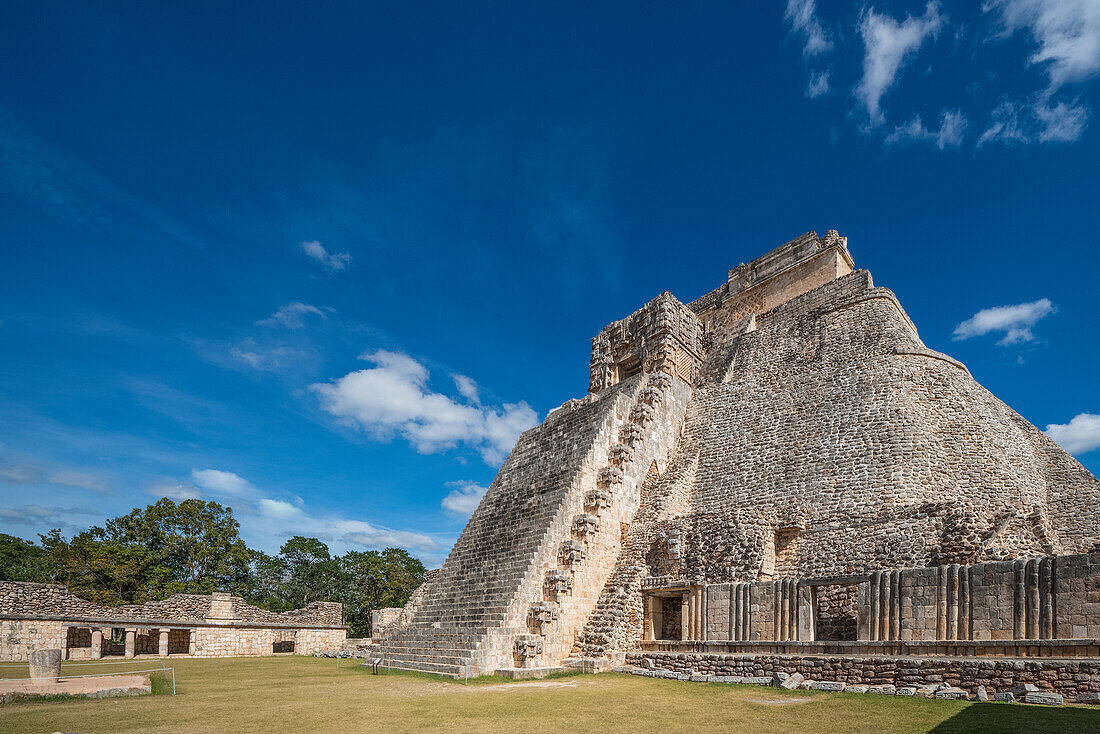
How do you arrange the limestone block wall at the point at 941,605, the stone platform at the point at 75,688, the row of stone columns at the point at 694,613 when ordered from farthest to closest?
the row of stone columns at the point at 694,613 → the stone platform at the point at 75,688 → the limestone block wall at the point at 941,605

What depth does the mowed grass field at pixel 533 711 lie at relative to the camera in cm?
686

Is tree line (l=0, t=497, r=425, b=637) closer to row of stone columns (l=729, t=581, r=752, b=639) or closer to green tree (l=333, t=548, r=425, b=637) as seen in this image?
green tree (l=333, t=548, r=425, b=637)

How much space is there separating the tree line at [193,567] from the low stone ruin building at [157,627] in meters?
3.95

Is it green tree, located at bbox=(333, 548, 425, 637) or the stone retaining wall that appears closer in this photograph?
the stone retaining wall

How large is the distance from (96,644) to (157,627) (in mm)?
2061

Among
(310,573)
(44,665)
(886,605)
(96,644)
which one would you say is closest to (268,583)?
(310,573)

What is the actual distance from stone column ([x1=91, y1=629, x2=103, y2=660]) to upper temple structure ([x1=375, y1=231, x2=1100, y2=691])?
1143cm

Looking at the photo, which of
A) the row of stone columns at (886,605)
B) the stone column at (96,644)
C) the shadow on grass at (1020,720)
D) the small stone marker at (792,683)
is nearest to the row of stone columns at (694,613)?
the small stone marker at (792,683)

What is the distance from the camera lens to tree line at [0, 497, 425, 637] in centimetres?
3011

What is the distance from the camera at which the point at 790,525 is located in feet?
45.7

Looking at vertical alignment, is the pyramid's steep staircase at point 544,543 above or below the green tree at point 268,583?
above

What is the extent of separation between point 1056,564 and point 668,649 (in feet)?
22.8

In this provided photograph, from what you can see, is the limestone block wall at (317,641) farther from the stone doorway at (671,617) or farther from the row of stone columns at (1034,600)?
the row of stone columns at (1034,600)

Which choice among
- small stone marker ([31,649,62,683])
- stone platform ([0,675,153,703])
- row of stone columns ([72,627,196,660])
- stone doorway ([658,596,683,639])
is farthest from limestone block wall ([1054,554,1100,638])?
row of stone columns ([72,627,196,660])
